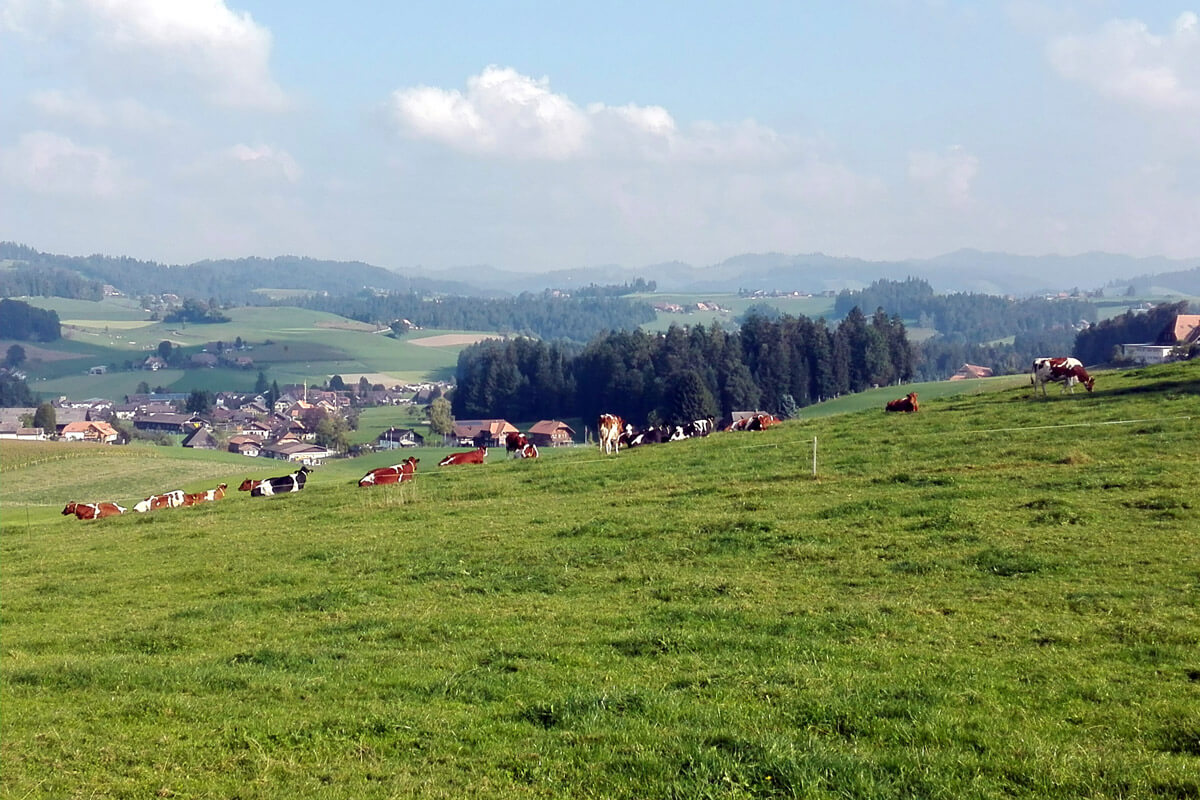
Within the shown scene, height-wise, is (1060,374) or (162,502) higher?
(1060,374)

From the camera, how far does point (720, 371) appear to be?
94.4 m

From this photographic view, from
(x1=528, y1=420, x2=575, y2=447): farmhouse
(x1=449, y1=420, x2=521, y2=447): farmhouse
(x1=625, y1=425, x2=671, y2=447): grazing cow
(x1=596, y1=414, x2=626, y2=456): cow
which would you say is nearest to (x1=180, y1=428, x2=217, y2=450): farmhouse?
(x1=449, y1=420, x2=521, y2=447): farmhouse

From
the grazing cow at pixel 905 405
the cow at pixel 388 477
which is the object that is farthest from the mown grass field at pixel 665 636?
the grazing cow at pixel 905 405

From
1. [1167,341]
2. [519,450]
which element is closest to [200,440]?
[519,450]

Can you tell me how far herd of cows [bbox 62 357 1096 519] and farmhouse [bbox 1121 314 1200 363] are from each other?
132ft

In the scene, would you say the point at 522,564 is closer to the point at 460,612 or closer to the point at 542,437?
the point at 460,612

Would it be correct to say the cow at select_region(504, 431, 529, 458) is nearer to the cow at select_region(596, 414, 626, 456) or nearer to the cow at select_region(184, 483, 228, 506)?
the cow at select_region(596, 414, 626, 456)

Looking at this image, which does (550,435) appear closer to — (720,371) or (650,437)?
(720,371)

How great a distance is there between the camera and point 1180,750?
299 inches

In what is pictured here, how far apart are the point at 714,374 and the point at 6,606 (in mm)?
78785

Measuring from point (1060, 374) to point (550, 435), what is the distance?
191 feet

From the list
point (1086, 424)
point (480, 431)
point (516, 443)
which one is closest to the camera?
point (1086, 424)

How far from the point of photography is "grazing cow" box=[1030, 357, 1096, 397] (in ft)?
104

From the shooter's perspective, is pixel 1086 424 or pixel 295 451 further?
pixel 295 451
